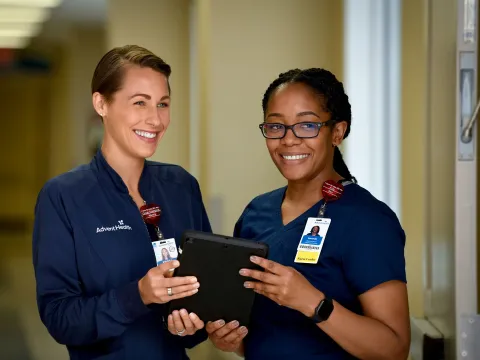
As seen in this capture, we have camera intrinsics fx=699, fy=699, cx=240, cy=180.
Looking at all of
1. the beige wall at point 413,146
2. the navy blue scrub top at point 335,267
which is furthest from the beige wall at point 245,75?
the navy blue scrub top at point 335,267

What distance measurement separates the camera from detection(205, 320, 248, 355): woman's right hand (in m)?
1.79

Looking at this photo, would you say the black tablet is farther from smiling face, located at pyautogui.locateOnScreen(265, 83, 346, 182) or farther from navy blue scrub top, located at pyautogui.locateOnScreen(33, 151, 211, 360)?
smiling face, located at pyautogui.locateOnScreen(265, 83, 346, 182)

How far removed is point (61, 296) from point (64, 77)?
208 cm

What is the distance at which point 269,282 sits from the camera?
164 cm

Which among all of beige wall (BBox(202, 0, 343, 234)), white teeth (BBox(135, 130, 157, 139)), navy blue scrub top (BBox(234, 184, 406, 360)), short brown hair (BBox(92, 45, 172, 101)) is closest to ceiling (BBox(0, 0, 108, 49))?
beige wall (BBox(202, 0, 343, 234))

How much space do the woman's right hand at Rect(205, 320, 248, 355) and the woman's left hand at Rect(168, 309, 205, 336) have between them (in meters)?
0.06

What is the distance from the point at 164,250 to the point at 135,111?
1.28 ft

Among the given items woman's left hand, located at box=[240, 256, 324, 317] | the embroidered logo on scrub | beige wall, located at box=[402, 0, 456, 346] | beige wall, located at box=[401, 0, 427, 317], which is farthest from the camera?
beige wall, located at box=[401, 0, 427, 317]

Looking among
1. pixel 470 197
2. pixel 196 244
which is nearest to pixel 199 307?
pixel 196 244

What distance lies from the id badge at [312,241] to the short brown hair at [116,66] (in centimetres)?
61

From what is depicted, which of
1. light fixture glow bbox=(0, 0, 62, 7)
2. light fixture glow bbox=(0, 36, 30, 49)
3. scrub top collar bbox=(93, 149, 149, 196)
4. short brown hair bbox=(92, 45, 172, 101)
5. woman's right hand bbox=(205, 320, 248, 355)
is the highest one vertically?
light fixture glow bbox=(0, 0, 62, 7)

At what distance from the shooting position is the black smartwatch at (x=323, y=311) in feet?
5.39

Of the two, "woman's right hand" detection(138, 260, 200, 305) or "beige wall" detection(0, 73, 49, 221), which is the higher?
"beige wall" detection(0, 73, 49, 221)

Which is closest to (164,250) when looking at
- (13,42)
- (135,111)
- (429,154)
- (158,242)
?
(158,242)
